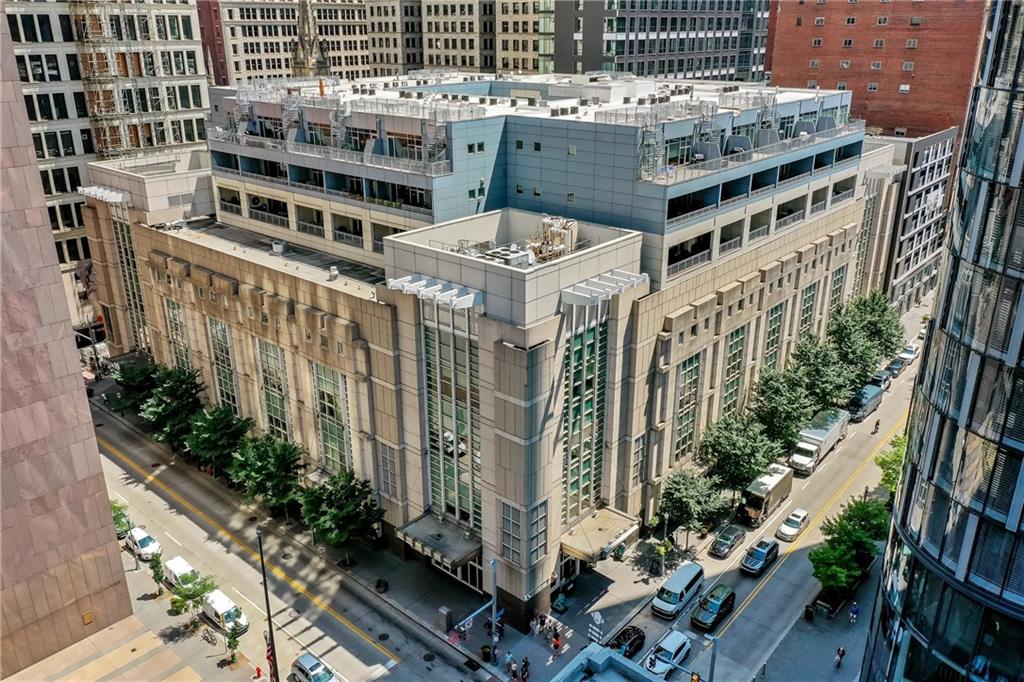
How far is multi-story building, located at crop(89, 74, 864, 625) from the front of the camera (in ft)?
142

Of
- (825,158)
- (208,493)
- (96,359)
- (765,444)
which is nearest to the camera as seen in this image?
(765,444)

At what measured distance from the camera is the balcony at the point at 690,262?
49.2 m

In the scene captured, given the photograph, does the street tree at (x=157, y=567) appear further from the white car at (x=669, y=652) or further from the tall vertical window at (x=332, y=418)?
the white car at (x=669, y=652)

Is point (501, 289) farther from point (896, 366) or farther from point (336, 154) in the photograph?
point (896, 366)

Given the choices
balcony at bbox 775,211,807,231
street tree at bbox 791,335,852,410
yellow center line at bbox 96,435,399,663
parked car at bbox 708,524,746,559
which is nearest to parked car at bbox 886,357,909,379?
street tree at bbox 791,335,852,410

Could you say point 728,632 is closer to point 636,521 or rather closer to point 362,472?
point 636,521

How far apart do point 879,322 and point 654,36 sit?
221 feet

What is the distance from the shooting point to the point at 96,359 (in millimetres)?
75562

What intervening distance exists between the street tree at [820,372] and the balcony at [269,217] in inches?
1643

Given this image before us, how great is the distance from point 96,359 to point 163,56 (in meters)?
33.3

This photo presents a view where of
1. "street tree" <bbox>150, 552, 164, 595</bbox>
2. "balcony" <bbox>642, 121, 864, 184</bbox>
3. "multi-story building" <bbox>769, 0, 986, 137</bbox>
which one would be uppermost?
"multi-story building" <bbox>769, 0, 986, 137</bbox>

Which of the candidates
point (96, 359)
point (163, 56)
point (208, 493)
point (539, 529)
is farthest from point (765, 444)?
point (163, 56)

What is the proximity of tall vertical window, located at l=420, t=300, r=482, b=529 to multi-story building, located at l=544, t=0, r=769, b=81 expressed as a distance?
8264cm

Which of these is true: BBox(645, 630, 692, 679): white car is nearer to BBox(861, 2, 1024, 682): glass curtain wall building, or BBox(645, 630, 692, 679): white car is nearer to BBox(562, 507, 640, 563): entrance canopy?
BBox(562, 507, 640, 563): entrance canopy
